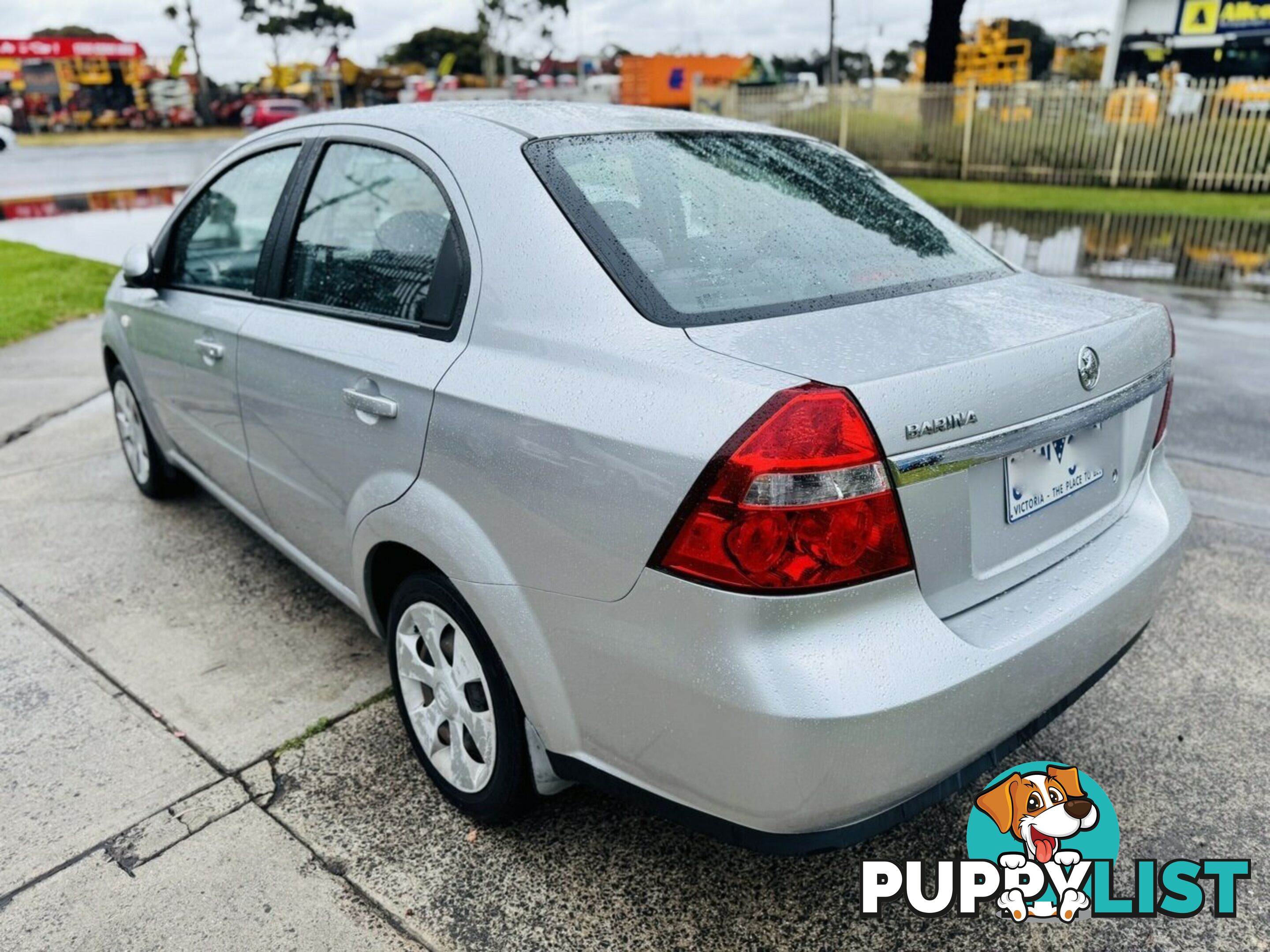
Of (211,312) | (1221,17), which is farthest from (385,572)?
(1221,17)

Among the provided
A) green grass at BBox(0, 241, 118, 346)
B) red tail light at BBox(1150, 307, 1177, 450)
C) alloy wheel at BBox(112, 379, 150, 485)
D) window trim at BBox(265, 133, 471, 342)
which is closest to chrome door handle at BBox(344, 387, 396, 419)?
window trim at BBox(265, 133, 471, 342)

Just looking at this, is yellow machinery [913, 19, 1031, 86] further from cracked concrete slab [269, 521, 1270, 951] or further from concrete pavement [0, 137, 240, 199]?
cracked concrete slab [269, 521, 1270, 951]

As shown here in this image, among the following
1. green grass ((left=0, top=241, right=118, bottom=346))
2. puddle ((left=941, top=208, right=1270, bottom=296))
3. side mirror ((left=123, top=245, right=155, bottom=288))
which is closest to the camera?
side mirror ((left=123, top=245, right=155, bottom=288))

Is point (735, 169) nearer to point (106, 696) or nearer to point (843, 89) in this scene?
point (106, 696)

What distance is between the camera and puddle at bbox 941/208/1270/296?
9.62 m

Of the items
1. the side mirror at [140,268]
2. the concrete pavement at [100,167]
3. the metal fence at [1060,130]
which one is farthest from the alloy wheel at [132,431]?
the metal fence at [1060,130]

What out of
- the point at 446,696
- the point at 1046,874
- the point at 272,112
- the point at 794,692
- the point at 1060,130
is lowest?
the point at 1046,874

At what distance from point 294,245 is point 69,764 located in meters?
1.60

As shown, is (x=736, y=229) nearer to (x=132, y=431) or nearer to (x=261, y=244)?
(x=261, y=244)

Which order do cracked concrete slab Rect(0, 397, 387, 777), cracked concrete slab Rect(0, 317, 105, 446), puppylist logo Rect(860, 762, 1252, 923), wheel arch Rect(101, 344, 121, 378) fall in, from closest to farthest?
puppylist logo Rect(860, 762, 1252, 923), cracked concrete slab Rect(0, 397, 387, 777), wheel arch Rect(101, 344, 121, 378), cracked concrete slab Rect(0, 317, 105, 446)

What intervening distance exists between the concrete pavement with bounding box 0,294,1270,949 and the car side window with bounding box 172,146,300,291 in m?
1.17

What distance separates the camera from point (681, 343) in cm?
185

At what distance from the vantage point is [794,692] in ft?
5.33

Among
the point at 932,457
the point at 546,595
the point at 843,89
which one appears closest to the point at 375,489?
the point at 546,595
